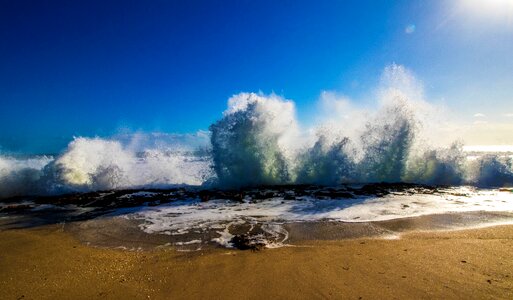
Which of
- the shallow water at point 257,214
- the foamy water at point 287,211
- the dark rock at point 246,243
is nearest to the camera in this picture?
the dark rock at point 246,243

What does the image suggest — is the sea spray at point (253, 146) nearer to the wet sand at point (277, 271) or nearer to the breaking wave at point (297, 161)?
the breaking wave at point (297, 161)

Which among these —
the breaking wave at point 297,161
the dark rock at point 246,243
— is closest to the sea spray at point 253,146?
the breaking wave at point 297,161

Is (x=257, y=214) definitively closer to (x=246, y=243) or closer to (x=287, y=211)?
(x=287, y=211)

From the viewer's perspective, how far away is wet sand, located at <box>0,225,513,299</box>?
14.0ft

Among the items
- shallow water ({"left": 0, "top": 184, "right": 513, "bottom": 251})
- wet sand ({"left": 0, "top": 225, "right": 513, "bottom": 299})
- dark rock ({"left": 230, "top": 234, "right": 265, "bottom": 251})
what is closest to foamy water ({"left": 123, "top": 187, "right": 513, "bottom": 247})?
shallow water ({"left": 0, "top": 184, "right": 513, "bottom": 251})

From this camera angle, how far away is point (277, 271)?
4.95m

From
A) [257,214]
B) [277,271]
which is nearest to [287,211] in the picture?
[257,214]

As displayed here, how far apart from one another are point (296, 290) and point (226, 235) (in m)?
3.13

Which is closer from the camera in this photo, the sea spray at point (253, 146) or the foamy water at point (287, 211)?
the foamy water at point (287, 211)

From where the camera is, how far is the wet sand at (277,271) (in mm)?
4262

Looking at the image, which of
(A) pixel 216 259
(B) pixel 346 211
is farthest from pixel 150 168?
(A) pixel 216 259

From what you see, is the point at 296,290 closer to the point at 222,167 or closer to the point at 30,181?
the point at 222,167

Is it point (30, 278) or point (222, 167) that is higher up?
point (222, 167)

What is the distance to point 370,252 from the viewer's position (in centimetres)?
576
